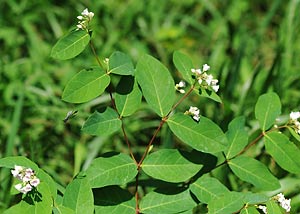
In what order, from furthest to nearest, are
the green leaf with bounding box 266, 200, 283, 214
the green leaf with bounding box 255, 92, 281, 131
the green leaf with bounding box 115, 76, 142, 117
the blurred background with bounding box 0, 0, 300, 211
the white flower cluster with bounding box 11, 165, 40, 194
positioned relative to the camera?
the blurred background with bounding box 0, 0, 300, 211
the green leaf with bounding box 255, 92, 281, 131
the green leaf with bounding box 115, 76, 142, 117
the green leaf with bounding box 266, 200, 283, 214
the white flower cluster with bounding box 11, 165, 40, 194

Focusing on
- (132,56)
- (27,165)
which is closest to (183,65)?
(27,165)

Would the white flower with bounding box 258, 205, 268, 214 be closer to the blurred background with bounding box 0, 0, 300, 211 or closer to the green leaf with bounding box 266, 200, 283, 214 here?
the green leaf with bounding box 266, 200, 283, 214

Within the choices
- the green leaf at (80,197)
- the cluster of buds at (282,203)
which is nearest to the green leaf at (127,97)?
the green leaf at (80,197)

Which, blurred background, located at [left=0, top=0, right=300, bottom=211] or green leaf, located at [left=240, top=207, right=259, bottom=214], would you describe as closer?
green leaf, located at [left=240, top=207, right=259, bottom=214]

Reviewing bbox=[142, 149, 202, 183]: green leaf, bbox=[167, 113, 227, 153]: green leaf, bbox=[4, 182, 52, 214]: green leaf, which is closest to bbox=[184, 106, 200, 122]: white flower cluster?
bbox=[167, 113, 227, 153]: green leaf

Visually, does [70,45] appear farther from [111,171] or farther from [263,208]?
[263,208]
